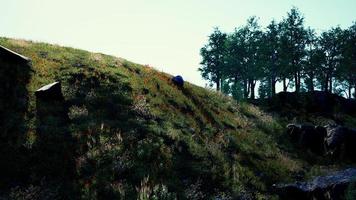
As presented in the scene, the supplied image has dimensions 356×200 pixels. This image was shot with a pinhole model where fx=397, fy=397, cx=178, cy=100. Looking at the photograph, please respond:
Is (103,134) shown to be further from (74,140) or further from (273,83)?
(273,83)

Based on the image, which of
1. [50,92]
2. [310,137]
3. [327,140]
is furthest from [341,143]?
[50,92]

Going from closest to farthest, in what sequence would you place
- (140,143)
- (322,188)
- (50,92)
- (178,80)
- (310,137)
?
(322,188), (140,143), (50,92), (310,137), (178,80)

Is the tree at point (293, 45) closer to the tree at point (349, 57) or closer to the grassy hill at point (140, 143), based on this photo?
the tree at point (349, 57)

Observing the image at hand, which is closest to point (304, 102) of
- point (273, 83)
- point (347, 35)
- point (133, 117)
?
point (273, 83)

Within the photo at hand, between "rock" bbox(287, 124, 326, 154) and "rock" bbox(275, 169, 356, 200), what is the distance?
1005 cm

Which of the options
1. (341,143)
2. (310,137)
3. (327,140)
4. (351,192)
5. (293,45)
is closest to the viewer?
(351,192)

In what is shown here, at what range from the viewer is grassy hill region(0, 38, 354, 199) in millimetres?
13266

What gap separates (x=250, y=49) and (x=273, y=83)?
673cm

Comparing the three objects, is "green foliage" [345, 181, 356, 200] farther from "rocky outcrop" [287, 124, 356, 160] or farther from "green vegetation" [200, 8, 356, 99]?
"green vegetation" [200, 8, 356, 99]

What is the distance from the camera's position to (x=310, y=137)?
82.0 feet

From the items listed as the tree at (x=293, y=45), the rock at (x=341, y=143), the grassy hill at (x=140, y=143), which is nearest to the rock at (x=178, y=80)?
the grassy hill at (x=140, y=143)

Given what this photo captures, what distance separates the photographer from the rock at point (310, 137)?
24.4 meters

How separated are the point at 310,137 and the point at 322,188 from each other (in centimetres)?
1211

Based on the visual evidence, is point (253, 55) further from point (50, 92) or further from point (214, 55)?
point (50, 92)
